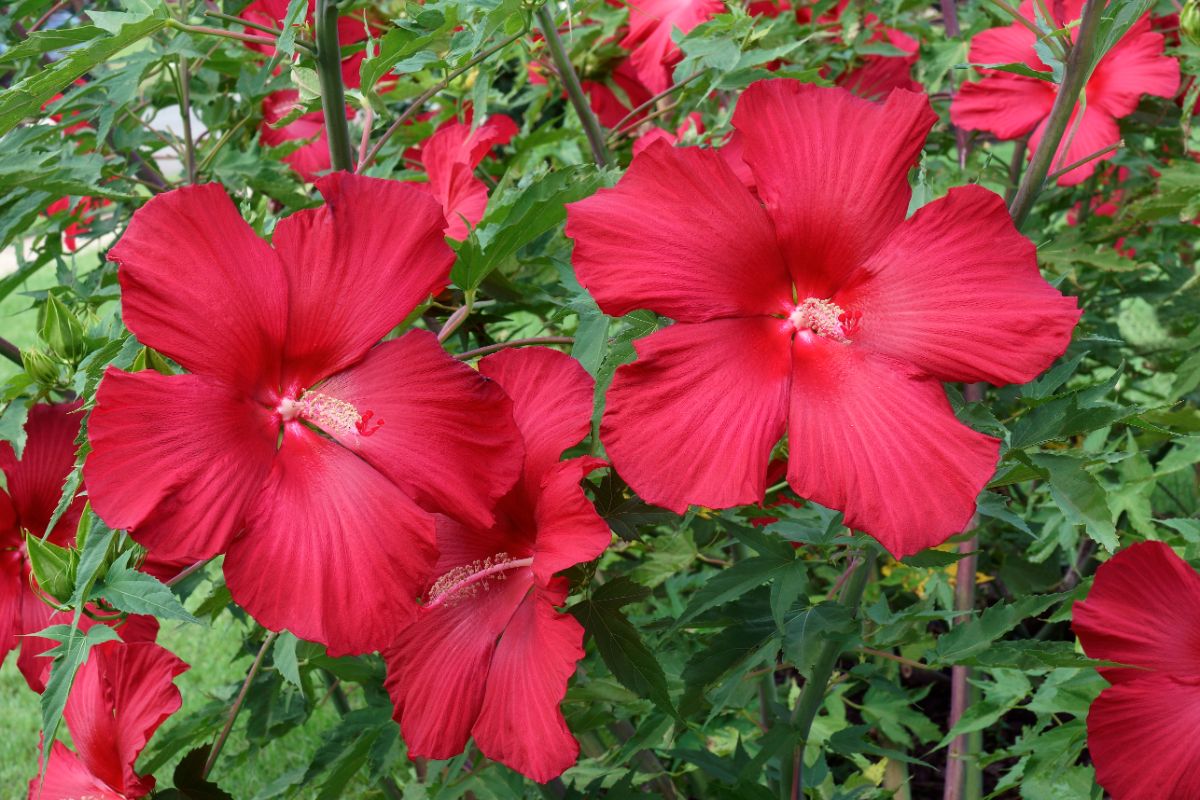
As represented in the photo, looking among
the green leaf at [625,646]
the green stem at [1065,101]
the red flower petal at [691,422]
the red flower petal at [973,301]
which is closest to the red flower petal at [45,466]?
the green leaf at [625,646]

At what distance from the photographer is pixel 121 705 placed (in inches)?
43.8

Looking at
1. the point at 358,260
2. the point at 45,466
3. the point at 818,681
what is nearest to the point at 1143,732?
the point at 818,681

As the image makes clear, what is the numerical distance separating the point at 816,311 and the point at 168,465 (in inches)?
18.9

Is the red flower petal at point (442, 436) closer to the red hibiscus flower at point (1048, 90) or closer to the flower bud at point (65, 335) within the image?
the flower bud at point (65, 335)

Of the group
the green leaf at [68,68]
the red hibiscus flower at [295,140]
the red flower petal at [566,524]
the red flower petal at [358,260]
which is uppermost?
the green leaf at [68,68]

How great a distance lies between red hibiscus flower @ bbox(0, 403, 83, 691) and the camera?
1.21m

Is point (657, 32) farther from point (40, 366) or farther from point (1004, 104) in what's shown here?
point (40, 366)

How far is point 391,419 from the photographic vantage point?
859mm

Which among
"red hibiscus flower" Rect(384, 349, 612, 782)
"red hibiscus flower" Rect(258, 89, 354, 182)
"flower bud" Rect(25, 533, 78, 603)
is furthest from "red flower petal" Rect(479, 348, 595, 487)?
"red hibiscus flower" Rect(258, 89, 354, 182)

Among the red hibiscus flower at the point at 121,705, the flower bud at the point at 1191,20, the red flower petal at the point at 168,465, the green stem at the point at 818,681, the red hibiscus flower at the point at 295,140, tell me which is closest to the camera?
the red flower petal at the point at 168,465

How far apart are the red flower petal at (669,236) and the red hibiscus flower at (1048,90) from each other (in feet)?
2.71

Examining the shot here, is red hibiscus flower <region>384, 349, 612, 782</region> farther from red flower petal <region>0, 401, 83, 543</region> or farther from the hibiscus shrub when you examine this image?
red flower petal <region>0, 401, 83, 543</region>

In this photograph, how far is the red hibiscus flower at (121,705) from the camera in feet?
3.59

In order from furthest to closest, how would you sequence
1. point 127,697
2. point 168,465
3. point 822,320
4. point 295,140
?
point 295,140 → point 127,697 → point 822,320 → point 168,465
